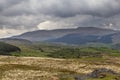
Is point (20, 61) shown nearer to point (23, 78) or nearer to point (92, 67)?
point (92, 67)

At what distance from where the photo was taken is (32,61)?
120438mm

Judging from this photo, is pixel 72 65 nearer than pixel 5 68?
No

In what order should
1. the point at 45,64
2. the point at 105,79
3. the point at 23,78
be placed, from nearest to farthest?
the point at 105,79, the point at 23,78, the point at 45,64

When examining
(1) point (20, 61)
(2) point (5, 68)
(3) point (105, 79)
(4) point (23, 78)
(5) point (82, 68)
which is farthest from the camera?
(1) point (20, 61)

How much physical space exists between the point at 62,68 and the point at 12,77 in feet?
100

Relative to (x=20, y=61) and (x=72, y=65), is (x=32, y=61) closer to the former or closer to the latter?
(x=20, y=61)

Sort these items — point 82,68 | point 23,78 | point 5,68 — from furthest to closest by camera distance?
point 82,68, point 5,68, point 23,78

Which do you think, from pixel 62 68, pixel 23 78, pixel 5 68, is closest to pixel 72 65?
pixel 62 68

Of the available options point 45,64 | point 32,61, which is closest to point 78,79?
point 45,64

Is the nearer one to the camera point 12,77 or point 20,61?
point 12,77

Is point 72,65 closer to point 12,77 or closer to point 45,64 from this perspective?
point 45,64

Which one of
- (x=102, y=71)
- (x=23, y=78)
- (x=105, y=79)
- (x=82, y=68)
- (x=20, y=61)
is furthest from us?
(x=20, y=61)

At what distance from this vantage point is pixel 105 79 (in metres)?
72.9

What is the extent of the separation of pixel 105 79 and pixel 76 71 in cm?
2759
